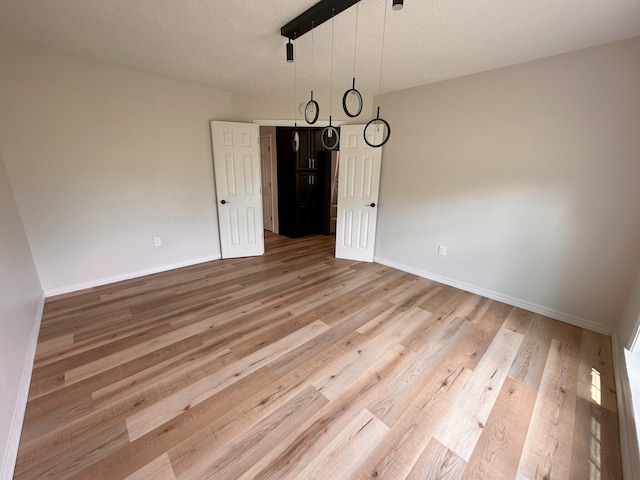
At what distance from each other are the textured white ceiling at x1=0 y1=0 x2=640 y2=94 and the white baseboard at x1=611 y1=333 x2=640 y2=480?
2.32 m

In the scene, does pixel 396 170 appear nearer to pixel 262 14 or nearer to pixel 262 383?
pixel 262 14

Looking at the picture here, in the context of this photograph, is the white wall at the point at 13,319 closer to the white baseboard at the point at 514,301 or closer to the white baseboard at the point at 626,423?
the white baseboard at the point at 626,423

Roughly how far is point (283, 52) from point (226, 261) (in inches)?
111

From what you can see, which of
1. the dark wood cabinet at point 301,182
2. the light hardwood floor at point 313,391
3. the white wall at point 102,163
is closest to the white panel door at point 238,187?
the white wall at point 102,163

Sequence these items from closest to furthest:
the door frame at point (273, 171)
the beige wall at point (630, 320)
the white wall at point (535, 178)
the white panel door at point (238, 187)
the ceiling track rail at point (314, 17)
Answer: the ceiling track rail at point (314, 17), the beige wall at point (630, 320), the white wall at point (535, 178), the white panel door at point (238, 187), the door frame at point (273, 171)

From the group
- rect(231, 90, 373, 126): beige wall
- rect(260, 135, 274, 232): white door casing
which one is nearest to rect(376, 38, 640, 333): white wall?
rect(231, 90, 373, 126): beige wall

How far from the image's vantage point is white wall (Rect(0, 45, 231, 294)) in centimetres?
257

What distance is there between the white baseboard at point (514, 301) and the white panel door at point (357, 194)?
60 cm

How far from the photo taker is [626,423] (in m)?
1.46

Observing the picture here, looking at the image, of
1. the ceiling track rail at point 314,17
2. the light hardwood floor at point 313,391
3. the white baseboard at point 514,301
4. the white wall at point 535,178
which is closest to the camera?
the light hardwood floor at point 313,391

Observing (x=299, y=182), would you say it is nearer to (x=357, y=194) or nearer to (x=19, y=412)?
(x=357, y=194)

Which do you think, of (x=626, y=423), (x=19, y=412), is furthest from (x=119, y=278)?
(x=626, y=423)

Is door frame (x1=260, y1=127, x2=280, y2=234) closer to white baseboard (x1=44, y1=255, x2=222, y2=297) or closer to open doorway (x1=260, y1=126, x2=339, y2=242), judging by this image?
open doorway (x1=260, y1=126, x2=339, y2=242)

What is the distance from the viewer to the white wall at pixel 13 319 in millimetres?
1364
